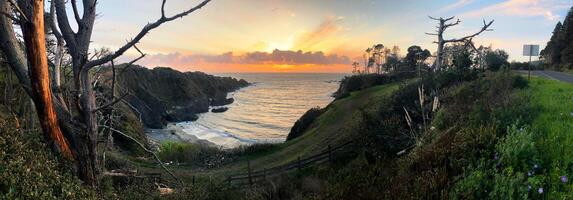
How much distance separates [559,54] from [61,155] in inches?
2896

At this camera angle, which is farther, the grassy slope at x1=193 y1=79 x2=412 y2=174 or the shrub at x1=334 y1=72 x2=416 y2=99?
the shrub at x1=334 y1=72 x2=416 y2=99

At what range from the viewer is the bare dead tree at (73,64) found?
5469 millimetres

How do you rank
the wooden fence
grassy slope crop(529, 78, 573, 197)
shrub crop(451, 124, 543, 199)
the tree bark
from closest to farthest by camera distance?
1. the tree bark
2. shrub crop(451, 124, 543, 199)
3. grassy slope crop(529, 78, 573, 197)
4. the wooden fence

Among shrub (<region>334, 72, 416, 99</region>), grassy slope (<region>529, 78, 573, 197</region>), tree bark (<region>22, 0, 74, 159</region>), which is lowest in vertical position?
shrub (<region>334, 72, 416, 99</region>)

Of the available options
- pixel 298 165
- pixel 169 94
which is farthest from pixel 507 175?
pixel 169 94

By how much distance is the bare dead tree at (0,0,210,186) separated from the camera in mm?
5469

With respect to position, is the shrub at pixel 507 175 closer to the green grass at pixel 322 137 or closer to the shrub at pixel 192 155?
the green grass at pixel 322 137

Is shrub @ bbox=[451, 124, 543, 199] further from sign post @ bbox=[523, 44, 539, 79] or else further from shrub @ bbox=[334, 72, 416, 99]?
shrub @ bbox=[334, 72, 416, 99]

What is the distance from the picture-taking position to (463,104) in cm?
1250

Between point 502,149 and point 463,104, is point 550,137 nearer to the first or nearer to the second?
point 502,149

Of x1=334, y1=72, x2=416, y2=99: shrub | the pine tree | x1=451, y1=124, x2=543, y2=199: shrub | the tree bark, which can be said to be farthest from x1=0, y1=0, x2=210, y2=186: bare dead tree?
the pine tree

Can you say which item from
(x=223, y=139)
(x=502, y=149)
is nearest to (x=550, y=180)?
(x=502, y=149)

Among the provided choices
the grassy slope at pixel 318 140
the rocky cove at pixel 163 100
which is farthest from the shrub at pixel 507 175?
the rocky cove at pixel 163 100

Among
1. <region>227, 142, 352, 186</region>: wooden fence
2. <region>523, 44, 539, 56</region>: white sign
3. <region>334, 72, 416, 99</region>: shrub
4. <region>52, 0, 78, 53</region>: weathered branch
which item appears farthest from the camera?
<region>334, 72, 416, 99</region>: shrub
